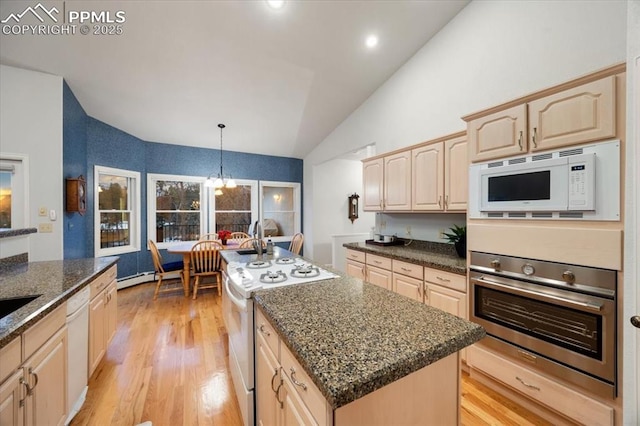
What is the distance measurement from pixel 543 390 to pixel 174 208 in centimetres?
569

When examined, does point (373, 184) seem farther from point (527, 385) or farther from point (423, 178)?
point (527, 385)

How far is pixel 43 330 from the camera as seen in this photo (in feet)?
4.09

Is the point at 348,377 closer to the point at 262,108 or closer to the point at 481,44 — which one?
the point at 481,44

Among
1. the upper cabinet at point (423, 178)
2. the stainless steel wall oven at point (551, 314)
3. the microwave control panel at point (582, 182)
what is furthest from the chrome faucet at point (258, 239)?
the microwave control panel at point (582, 182)

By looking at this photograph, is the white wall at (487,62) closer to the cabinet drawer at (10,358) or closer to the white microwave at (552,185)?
the white microwave at (552,185)

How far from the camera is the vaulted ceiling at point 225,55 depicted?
8.14 feet

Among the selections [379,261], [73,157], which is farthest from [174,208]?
[379,261]

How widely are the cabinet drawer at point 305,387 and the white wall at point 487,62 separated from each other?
264cm

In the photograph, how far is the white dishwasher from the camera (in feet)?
5.02

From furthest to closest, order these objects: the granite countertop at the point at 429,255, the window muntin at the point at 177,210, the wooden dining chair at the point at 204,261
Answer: the window muntin at the point at 177,210, the wooden dining chair at the point at 204,261, the granite countertop at the point at 429,255

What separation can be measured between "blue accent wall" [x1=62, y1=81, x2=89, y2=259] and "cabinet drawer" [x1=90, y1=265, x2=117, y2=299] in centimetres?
140

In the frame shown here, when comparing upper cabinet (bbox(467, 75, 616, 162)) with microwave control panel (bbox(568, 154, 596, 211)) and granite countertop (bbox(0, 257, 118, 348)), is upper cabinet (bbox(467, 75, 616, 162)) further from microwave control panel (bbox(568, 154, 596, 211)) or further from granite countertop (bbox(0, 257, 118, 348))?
granite countertop (bbox(0, 257, 118, 348))

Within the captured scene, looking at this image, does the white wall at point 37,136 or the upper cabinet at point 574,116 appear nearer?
the upper cabinet at point 574,116

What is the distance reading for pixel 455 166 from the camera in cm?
242
